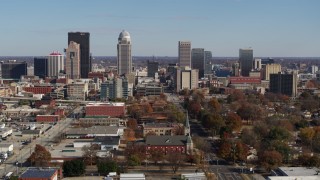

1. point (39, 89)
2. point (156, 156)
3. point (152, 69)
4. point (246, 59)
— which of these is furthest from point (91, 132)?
point (246, 59)

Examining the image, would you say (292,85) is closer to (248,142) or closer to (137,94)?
(137,94)

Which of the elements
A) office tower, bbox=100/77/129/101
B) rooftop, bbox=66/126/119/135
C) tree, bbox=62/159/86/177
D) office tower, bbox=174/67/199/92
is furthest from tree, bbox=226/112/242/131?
office tower, bbox=174/67/199/92

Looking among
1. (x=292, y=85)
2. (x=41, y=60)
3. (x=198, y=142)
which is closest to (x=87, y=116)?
(x=198, y=142)

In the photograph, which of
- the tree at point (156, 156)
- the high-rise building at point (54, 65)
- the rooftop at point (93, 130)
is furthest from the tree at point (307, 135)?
the high-rise building at point (54, 65)

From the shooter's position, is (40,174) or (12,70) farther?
(12,70)

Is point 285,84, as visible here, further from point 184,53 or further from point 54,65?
point 54,65

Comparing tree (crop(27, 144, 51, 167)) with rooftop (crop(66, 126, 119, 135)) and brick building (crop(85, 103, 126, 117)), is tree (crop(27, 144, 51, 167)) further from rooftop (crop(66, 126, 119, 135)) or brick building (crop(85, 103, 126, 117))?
brick building (crop(85, 103, 126, 117))
